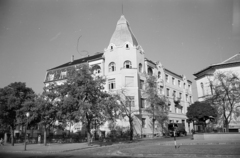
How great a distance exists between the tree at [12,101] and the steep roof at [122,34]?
1949cm

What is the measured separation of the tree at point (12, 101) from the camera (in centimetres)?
3425

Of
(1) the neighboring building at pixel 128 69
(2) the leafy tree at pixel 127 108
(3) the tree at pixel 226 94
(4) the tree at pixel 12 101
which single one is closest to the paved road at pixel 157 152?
(3) the tree at pixel 226 94

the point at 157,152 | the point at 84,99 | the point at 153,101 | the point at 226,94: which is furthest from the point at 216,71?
the point at 157,152

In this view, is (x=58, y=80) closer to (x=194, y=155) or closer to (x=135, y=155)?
(x=135, y=155)

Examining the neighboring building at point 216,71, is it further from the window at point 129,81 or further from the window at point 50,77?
the window at point 50,77

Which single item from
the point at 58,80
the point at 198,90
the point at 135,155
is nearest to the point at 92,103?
the point at 135,155

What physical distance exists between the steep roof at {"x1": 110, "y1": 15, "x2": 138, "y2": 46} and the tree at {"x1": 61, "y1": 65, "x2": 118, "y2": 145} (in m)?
17.0

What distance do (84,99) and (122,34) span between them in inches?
840

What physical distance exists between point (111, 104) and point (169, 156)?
524 inches

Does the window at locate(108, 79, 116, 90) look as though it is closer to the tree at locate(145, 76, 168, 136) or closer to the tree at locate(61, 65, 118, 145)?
the tree at locate(145, 76, 168, 136)

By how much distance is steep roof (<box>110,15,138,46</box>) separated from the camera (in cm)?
4253

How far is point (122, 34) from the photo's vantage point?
1708 inches

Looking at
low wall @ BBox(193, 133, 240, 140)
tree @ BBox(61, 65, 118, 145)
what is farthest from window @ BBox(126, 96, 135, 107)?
low wall @ BBox(193, 133, 240, 140)

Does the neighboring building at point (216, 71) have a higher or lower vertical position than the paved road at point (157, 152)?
higher
